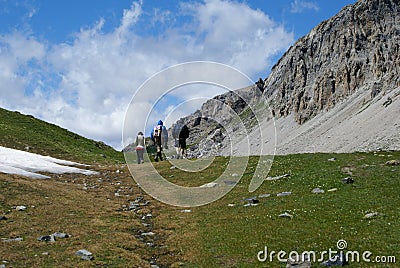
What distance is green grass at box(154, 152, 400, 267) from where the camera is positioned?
17266mm

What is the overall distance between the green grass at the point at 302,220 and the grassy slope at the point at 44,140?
1395 inches

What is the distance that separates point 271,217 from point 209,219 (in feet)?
13.1

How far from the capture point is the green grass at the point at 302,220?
17266mm

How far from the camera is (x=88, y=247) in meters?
18.6

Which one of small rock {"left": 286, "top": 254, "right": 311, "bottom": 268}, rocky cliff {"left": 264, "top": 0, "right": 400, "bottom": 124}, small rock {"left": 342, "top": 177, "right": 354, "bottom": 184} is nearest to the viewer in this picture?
small rock {"left": 286, "top": 254, "right": 311, "bottom": 268}

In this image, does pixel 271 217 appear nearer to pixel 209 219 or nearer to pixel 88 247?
pixel 209 219

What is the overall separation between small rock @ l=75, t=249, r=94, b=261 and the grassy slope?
150 ft

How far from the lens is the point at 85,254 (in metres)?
17.5

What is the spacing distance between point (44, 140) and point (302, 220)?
58133mm

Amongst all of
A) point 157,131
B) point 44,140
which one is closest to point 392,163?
point 157,131

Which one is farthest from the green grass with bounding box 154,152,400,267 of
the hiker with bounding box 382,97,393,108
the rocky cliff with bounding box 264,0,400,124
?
the rocky cliff with bounding box 264,0,400,124

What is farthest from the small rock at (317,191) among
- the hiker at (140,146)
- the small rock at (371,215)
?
the hiker at (140,146)

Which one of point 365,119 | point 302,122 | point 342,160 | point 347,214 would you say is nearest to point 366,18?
point 302,122

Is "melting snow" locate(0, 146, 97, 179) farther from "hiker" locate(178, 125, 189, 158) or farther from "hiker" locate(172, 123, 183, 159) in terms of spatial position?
"hiker" locate(178, 125, 189, 158)
